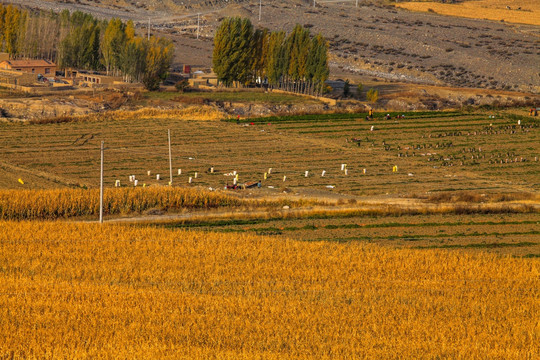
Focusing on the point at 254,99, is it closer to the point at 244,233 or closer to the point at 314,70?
the point at 314,70

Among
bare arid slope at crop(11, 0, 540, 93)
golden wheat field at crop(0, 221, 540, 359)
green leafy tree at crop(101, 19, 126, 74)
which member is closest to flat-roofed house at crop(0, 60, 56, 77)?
green leafy tree at crop(101, 19, 126, 74)

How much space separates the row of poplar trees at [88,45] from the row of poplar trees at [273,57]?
23.4 feet

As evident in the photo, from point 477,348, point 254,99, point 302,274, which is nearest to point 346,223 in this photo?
point 302,274

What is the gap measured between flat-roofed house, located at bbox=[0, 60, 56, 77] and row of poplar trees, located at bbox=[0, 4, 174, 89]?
1.61m

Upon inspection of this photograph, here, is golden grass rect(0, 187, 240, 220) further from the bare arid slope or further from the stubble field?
the bare arid slope

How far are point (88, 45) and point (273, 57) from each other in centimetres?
2611

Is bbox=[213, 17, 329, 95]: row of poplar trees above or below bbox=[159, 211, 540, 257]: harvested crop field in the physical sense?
above

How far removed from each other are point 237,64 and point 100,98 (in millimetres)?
20294

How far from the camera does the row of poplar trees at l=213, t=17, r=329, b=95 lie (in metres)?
110

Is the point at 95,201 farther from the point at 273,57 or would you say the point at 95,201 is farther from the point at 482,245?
the point at 273,57

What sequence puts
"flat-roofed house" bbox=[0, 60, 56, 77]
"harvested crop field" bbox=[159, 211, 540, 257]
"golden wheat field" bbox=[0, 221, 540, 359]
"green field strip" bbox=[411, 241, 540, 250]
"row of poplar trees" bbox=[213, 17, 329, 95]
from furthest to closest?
"flat-roofed house" bbox=[0, 60, 56, 77] → "row of poplar trees" bbox=[213, 17, 329, 95] → "harvested crop field" bbox=[159, 211, 540, 257] → "green field strip" bbox=[411, 241, 540, 250] → "golden wheat field" bbox=[0, 221, 540, 359]

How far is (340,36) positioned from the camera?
178 meters

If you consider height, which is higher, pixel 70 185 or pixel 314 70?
pixel 314 70

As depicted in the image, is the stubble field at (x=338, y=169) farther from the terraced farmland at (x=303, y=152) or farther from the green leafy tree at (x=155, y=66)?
the green leafy tree at (x=155, y=66)
